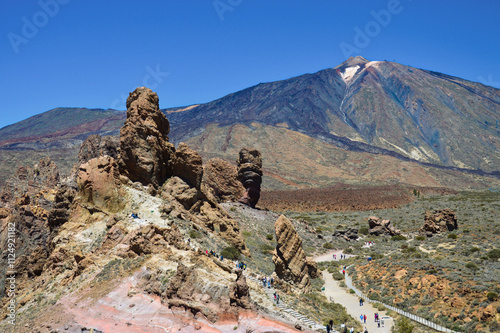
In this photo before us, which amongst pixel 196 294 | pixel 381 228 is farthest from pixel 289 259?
pixel 381 228

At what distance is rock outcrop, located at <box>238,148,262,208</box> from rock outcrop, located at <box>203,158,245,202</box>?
2.63 ft

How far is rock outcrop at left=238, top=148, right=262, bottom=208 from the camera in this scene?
50.9 metres

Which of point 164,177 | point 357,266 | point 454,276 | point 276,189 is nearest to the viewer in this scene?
point 454,276

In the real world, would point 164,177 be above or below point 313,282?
above

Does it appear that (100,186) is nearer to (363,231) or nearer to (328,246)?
(328,246)

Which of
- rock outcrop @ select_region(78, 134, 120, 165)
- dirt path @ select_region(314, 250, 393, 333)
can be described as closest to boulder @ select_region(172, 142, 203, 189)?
rock outcrop @ select_region(78, 134, 120, 165)

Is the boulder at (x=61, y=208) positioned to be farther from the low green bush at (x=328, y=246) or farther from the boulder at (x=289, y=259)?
the low green bush at (x=328, y=246)

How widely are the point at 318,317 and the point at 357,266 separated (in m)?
17.3

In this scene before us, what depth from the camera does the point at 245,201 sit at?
5056cm

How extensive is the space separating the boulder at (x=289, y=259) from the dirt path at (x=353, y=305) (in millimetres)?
2710

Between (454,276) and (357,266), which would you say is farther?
(357,266)

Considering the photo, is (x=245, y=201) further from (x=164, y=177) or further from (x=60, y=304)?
(x=60, y=304)

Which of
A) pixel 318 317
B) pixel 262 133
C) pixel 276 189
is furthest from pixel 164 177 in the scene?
pixel 262 133

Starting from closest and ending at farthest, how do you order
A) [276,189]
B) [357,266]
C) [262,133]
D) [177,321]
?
[177,321] < [357,266] < [276,189] < [262,133]
